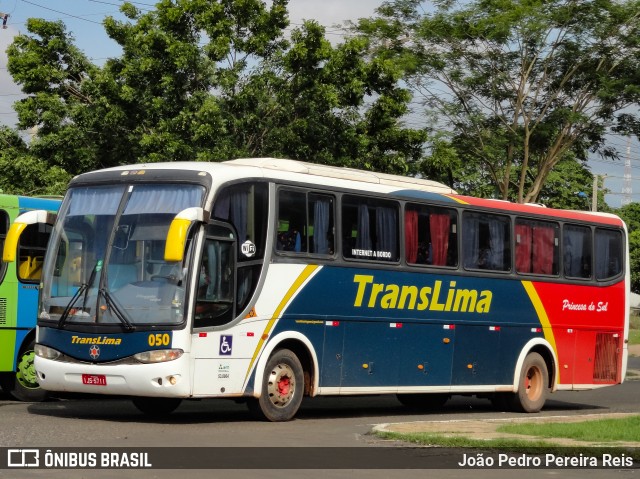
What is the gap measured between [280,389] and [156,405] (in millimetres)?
1827

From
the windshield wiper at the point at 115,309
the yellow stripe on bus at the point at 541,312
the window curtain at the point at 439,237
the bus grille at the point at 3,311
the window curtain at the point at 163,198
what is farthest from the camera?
the yellow stripe on bus at the point at 541,312

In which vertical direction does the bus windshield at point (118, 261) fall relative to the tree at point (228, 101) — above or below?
below

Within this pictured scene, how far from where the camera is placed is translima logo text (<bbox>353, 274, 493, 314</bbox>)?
17.9 metres

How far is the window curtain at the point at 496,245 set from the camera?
66.6 feet

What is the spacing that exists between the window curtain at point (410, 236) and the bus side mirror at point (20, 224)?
507 centimetres

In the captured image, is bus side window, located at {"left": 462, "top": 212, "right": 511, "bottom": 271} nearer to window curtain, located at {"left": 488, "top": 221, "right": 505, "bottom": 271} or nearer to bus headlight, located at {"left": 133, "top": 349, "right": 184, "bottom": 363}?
window curtain, located at {"left": 488, "top": 221, "right": 505, "bottom": 271}

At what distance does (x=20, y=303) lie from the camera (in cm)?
1836

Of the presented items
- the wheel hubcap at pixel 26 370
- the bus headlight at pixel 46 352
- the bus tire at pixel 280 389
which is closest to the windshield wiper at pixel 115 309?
the bus headlight at pixel 46 352

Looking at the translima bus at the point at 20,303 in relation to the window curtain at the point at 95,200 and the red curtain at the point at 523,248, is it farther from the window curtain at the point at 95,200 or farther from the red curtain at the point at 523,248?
the red curtain at the point at 523,248

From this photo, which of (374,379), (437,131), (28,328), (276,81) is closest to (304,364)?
(374,379)

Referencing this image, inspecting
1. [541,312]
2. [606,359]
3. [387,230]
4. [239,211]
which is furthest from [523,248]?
[239,211]

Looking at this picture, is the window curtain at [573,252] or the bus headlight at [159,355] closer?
the bus headlight at [159,355]

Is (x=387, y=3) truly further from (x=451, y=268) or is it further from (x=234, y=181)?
(x=234, y=181)

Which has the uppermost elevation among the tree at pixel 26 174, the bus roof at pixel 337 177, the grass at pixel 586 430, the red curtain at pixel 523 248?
the tree at pixel 26 174
